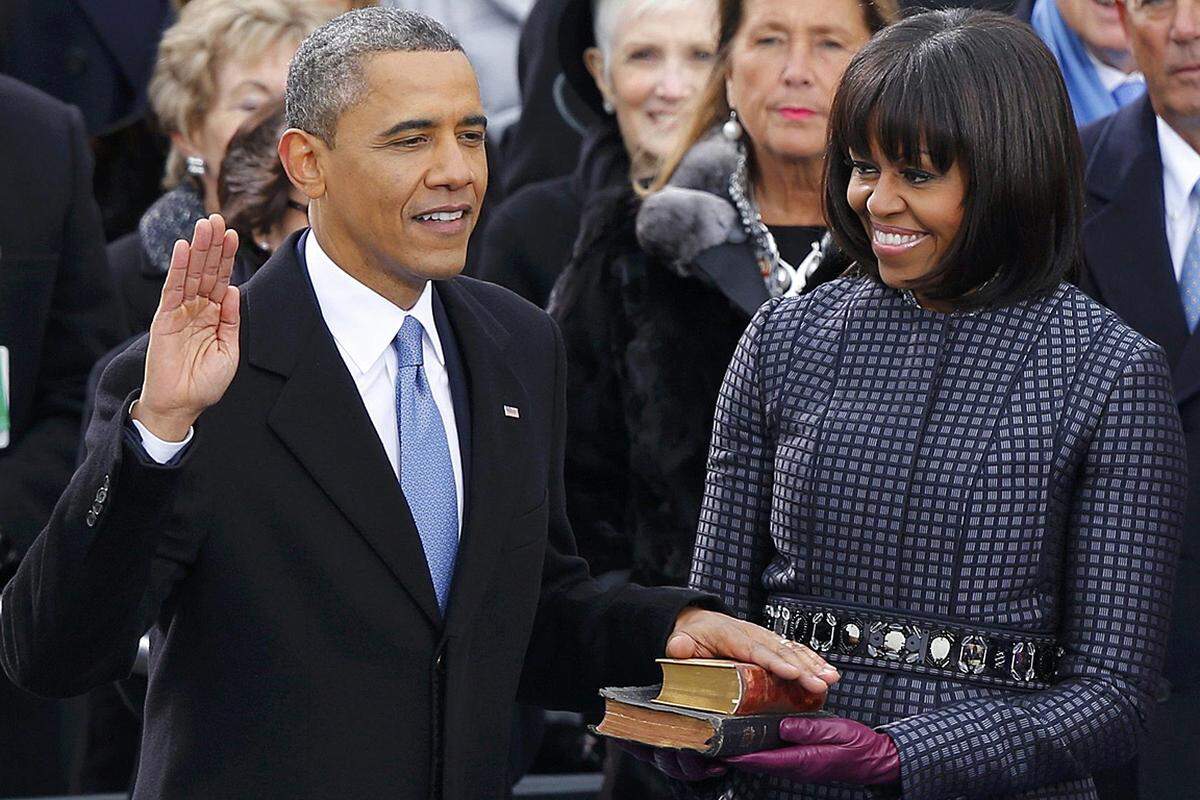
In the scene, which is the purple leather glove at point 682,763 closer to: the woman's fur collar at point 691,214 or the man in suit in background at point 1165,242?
the man in suit in background at point 1165,242

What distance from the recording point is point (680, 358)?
14.4 ft

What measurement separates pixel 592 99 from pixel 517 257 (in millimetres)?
856

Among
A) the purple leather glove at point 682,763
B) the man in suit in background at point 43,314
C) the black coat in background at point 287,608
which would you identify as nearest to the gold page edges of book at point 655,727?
the purple leather glove at point 682,763

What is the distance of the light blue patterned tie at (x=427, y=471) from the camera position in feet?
10.4

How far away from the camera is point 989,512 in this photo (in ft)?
10.2

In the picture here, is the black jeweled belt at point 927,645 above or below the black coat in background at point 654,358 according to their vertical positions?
below

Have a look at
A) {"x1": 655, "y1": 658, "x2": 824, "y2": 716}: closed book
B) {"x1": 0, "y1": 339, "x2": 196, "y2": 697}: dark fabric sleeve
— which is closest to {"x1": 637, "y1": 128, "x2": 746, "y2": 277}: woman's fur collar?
{"x1": 655, "y1": 658, "x2": 824, "y2": 716}: closed book

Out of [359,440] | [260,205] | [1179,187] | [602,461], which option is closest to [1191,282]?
[1179,187]

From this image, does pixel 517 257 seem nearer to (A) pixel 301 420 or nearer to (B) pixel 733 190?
(B) pixel 733 190

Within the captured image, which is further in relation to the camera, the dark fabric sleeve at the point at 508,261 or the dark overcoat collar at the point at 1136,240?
the dark fabric sleeve at the point at 508,261

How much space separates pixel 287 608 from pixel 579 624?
1.94ft

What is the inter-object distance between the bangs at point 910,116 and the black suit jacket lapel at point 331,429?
2.93 ft

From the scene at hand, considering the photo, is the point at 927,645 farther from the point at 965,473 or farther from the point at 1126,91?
the point at 1126,91

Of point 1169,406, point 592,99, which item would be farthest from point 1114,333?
point 592,99
